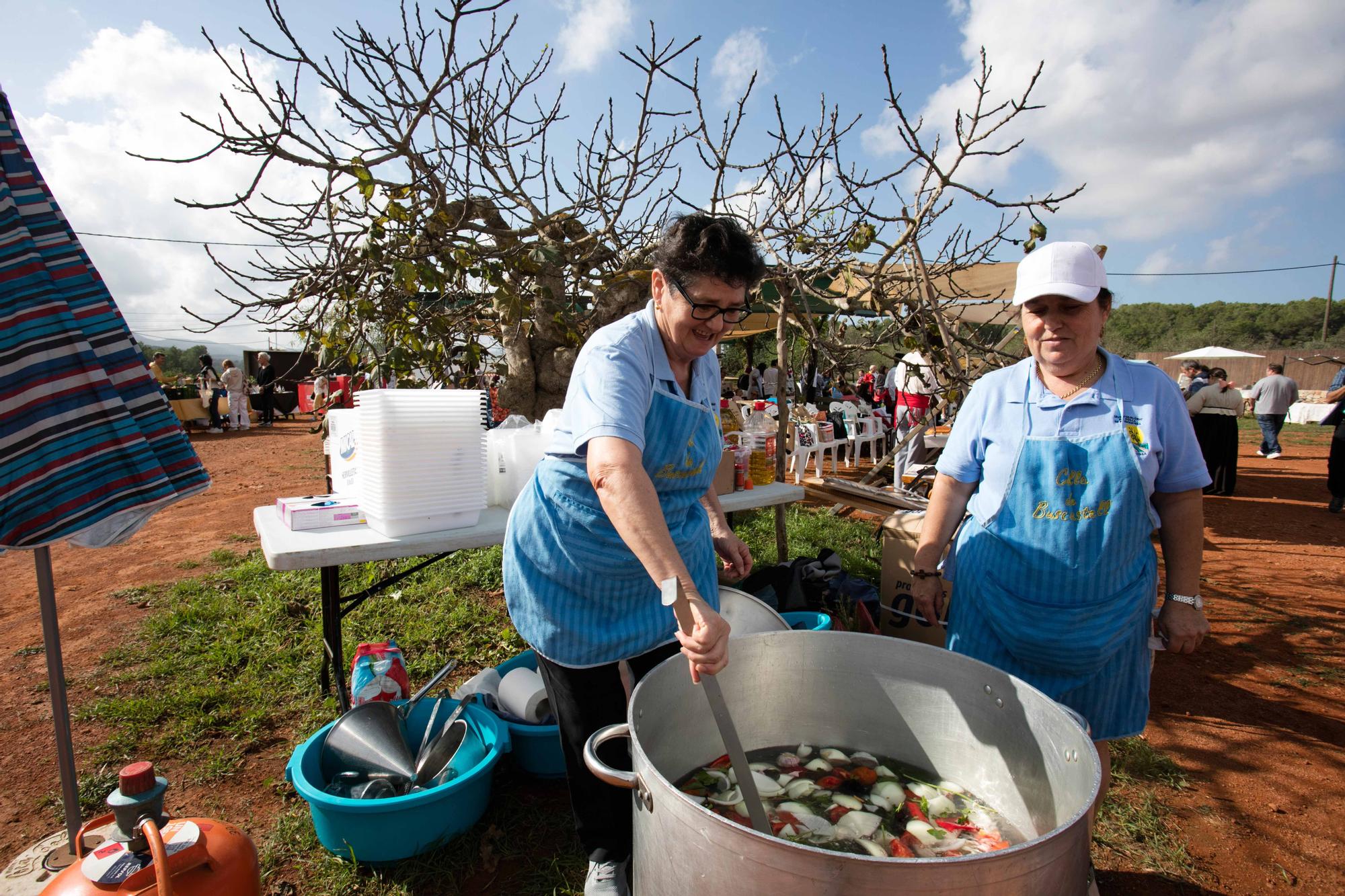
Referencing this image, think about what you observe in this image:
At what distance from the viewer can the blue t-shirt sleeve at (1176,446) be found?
1.67m

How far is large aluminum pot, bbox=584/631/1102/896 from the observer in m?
0.90

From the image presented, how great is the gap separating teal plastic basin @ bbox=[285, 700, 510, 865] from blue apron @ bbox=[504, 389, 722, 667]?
0.85m

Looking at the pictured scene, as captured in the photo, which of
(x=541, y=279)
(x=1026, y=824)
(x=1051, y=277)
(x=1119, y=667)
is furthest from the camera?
(x=541, y=279)

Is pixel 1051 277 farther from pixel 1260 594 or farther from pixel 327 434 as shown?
pixel 1260 594

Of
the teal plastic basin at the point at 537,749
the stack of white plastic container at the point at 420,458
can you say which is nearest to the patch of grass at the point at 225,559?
the stack of white plastic container at the point at 420,458

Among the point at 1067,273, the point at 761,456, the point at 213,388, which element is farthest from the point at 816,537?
the point at 213,388

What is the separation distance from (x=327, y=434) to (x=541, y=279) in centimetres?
219

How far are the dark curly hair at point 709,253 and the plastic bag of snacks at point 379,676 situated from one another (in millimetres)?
2157

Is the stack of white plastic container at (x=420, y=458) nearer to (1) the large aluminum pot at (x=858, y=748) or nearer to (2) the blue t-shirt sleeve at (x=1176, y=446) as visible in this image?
(1) the large aluminum pot at (x=858, y=748)

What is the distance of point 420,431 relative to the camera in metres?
2.53

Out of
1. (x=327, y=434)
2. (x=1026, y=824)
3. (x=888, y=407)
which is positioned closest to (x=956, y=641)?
(x=1026, y=824)

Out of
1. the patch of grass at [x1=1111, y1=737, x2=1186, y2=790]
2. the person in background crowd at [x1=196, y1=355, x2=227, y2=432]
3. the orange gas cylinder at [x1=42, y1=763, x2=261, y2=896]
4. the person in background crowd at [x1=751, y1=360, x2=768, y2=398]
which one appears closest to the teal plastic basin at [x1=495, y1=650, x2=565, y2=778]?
the orange gas cylinder at [x1=42, y1=763, x2=261, y2=896]

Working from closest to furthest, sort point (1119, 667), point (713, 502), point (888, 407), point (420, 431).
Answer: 1. point (1119, 667)
2. point (713, 502)
3. point (420, 431)
4. point (888, 407)

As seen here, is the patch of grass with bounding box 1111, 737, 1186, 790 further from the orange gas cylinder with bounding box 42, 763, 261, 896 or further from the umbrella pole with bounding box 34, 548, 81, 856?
the umbrella pole with bounding box 34, 548, 81, 856
